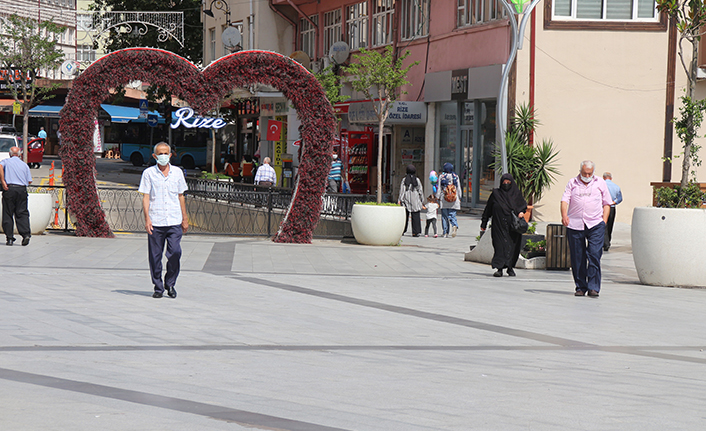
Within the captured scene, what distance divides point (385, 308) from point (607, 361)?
3.21 m

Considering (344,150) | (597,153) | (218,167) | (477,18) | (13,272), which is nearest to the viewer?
(13,272)

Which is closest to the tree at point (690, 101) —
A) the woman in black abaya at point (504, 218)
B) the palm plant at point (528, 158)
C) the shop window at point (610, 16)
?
the woman in black abaya at point (504, 218)

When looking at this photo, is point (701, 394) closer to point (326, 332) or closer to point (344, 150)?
point (326, 332)

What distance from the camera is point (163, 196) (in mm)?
10500

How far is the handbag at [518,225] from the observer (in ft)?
44.5

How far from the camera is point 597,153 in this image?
24.7 meters

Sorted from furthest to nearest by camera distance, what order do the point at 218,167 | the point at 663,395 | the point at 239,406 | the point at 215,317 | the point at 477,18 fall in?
the point at 218,167, the point at 477,18, the point at 215,317, the point at 663,395, the point at 239,406

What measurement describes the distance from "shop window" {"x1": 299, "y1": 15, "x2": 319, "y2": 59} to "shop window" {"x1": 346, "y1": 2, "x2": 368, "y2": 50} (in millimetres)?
3089

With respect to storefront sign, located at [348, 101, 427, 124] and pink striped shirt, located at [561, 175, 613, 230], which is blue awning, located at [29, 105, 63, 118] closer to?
storefront sign, located at [348, 101, 427, 124]

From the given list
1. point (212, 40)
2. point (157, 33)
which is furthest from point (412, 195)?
point (157, 33)

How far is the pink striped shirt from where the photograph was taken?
11.8 meters

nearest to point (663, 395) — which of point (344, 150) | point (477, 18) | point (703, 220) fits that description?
point (703, 220)

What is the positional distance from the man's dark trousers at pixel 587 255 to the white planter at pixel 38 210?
10723mm

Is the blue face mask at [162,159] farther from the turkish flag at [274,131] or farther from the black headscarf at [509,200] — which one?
the turkish flag at [274,131]
